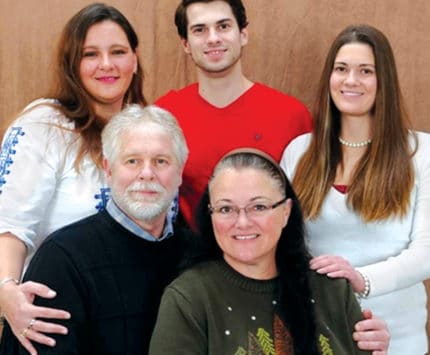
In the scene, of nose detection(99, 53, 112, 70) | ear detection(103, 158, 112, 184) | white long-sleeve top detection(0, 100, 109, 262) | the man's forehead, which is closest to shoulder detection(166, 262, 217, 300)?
ear detection(103, 158, 112, 184)

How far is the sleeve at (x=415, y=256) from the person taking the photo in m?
2.08

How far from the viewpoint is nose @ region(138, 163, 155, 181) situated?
6.08 ft

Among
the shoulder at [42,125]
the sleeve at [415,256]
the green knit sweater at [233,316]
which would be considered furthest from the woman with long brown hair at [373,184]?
the shoulder at [42,125]

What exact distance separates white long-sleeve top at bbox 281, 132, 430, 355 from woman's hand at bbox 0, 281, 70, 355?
34.0 inches

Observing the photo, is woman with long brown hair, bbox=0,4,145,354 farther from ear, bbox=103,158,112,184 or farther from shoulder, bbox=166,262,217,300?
shoulder, bbox=166,262,217,300

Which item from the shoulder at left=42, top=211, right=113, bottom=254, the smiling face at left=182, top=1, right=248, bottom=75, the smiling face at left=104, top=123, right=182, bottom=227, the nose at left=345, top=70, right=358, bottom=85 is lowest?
the shoulder at left=42, top=211, right=113, bottom=254

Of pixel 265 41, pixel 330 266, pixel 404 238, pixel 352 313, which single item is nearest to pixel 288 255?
pixel 330 266

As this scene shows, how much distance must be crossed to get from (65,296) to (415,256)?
104 centimetres

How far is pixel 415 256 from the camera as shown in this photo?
7.00 ft

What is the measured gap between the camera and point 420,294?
7.48 feet

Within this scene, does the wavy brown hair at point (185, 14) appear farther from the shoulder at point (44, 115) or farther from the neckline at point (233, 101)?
the shoulder at point (44, 115)

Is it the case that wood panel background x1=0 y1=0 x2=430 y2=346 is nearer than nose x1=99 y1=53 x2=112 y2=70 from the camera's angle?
No

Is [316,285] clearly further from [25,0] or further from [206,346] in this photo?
[25,0]

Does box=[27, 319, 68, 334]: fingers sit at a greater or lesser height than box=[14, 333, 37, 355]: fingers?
greater
